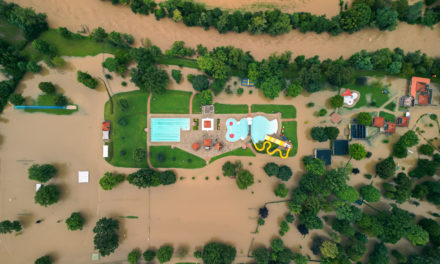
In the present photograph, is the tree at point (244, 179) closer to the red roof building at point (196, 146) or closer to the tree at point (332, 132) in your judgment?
the red roof building at point (196, 146)

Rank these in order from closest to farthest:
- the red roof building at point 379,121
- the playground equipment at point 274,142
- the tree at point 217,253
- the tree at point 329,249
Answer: the tree at point 329,249 < the tree at point 217,253 < the red roof building at point 379,121 < the playground equipment at point 274,142

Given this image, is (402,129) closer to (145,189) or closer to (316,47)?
(316,47)

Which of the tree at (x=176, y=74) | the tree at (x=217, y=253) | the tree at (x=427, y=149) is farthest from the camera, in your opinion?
the tree at (x=176, y=74)

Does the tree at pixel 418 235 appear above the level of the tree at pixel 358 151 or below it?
below

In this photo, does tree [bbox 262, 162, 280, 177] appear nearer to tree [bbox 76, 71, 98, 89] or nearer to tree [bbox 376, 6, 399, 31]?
tree [bbox 376, 6, 399, 31]

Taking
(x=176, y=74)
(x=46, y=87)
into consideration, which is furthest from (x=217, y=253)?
(x=46, y=87)

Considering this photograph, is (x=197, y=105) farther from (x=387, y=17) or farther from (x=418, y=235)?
(x=418, y=235)

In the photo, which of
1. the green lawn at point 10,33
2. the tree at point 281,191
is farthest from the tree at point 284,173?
the green lawn at point 10,33
